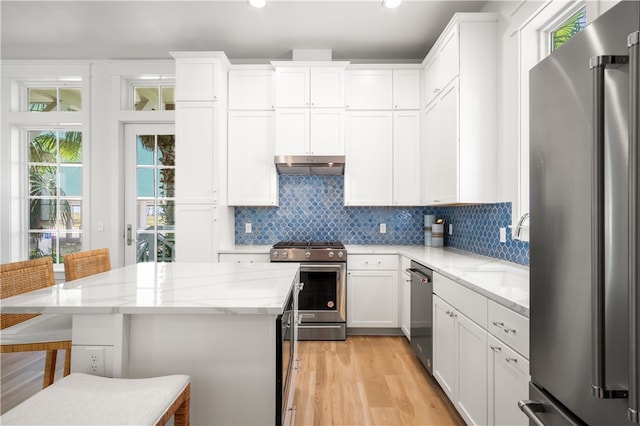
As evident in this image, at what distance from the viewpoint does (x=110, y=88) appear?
3979 mm

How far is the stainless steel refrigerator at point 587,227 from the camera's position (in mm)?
748

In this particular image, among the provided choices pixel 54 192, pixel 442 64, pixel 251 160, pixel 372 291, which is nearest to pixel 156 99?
pixel 251 160

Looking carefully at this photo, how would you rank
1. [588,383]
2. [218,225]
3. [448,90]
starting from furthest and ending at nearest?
[218,225]
[448,90]
[588,383]

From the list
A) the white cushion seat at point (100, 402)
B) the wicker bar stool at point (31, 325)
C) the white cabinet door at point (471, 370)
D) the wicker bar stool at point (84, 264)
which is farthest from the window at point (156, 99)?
the white cabinet door at point (471, 370)

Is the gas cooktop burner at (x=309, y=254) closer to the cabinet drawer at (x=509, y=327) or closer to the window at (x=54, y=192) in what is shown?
the cabinet drawer at (x=509, y=327)

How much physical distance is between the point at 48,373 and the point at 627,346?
2.52 m

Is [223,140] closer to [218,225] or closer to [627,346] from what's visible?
[218,225]

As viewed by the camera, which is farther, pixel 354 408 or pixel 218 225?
pixel 218 225

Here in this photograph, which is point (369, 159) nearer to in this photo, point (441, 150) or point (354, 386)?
point (441, 150)

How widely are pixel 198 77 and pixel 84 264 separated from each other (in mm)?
2125

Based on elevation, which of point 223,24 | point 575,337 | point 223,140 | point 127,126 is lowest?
point 575,337

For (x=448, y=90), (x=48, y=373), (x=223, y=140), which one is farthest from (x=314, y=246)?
(x=48, y=373)

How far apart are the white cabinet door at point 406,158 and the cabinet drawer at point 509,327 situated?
2.22 meters

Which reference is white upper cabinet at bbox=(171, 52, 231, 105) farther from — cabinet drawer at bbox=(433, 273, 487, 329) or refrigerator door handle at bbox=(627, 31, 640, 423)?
refrigerator door handle at bbox=(627, 31, 640, 423)
